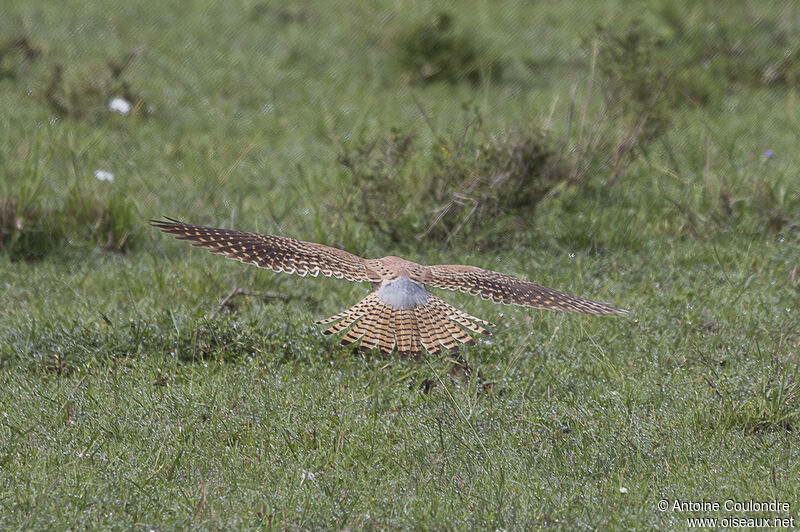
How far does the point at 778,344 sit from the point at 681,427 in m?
0.93

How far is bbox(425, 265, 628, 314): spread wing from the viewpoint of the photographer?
4.32m

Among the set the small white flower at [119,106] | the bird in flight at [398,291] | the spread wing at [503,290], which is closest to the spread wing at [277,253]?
the bird in flight at [398,291]

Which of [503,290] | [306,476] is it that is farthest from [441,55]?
[306,476]

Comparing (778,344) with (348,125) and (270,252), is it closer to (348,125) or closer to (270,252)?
→ (270,252)

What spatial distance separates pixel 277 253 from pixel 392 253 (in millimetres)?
2299

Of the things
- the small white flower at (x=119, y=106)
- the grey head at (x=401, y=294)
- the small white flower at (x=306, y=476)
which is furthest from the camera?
the small white flower at (x=119, y=106)

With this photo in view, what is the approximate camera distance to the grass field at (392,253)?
12.5ft

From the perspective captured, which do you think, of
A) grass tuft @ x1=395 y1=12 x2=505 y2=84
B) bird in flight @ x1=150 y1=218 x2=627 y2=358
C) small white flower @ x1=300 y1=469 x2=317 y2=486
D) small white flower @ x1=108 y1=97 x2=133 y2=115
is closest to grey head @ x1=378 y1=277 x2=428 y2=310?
bird in flight @ x1=150 y1=218 x2=627 y2=358

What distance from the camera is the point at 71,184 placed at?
7449mm

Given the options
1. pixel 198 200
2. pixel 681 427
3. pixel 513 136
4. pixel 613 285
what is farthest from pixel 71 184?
pixel 681 427

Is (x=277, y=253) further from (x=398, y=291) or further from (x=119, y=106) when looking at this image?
(x=119, y=106)

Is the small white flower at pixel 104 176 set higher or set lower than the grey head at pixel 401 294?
lower

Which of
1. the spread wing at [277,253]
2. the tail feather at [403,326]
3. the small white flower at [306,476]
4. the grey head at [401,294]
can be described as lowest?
the small white flower at [306,476]

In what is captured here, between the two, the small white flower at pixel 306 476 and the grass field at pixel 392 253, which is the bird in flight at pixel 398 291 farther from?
the small white flower at pixel 306 476
